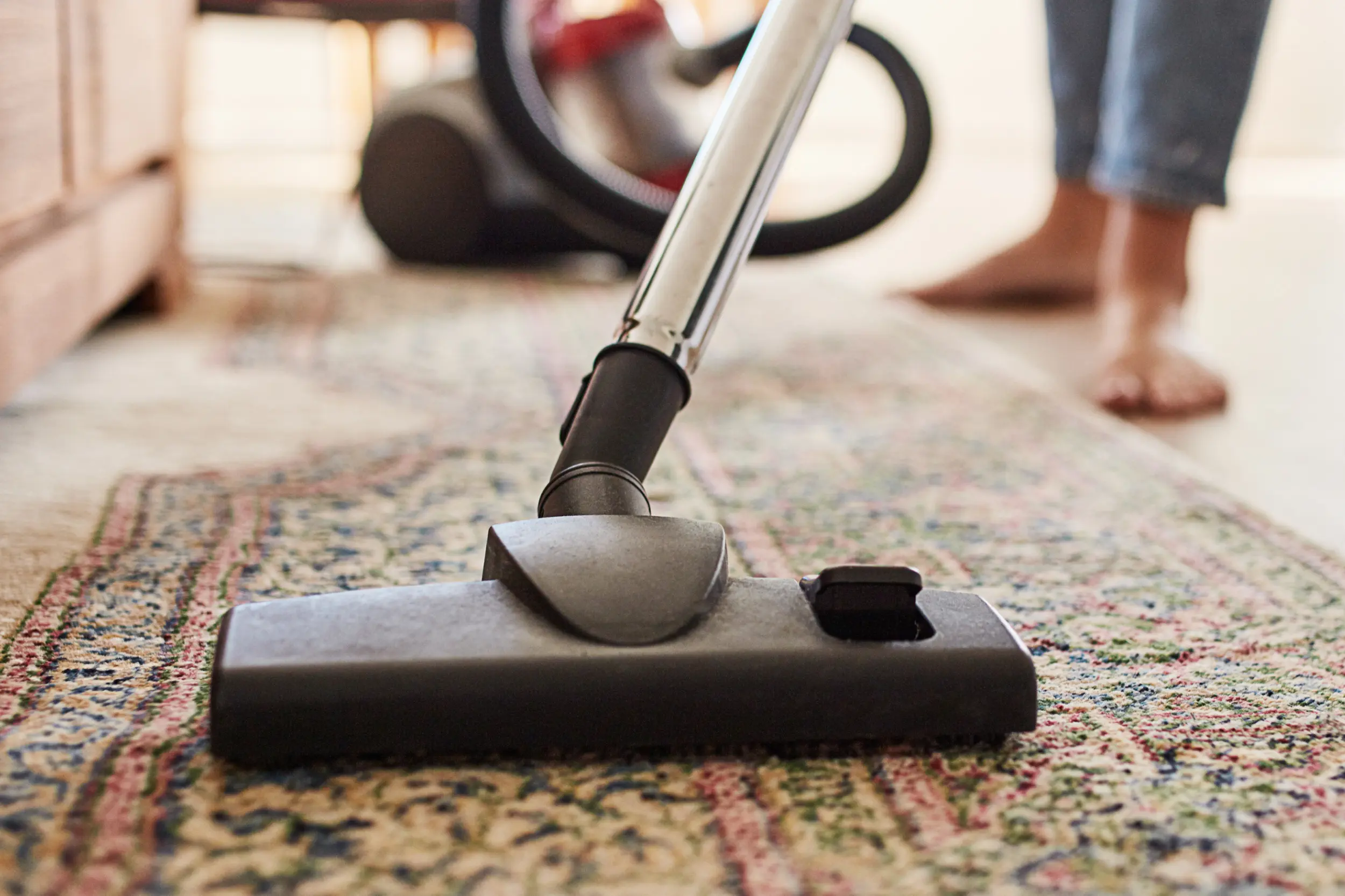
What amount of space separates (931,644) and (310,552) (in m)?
0.39

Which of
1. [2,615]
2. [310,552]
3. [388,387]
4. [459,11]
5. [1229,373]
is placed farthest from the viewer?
[459,11]

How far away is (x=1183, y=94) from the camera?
1.19 metres

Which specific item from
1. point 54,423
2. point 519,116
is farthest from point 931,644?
point 519,116

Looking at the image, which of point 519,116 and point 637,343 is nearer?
point 637,343

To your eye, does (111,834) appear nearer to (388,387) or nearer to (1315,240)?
(388,387)

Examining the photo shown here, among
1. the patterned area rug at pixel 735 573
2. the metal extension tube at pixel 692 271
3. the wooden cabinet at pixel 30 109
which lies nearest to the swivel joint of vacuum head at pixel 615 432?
the metal extension tube at pixel 692 271

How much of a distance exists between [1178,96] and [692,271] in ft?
2.41

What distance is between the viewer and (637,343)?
2.07 ft

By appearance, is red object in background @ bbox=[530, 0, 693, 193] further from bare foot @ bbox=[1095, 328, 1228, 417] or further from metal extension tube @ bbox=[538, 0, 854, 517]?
metal extension tube @ bbox=[538, 0, 854, 517]

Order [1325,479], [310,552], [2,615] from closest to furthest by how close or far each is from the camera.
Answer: [2,615] < [310,552] < [1325,479]

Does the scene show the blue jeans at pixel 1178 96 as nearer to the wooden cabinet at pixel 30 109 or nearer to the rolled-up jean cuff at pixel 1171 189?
the rolled-up jean cuff at pixel 1171 189

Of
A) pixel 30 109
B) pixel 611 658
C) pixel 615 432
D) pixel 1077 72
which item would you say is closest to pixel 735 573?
pixel 615 432

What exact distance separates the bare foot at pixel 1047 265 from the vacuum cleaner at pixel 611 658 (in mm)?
1224

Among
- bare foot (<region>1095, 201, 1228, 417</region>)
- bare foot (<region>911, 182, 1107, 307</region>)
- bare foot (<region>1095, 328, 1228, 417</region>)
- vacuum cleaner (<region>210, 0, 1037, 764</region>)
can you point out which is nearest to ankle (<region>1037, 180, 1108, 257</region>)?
bare foot (<region>911, 182, 1107, 307</region>)
